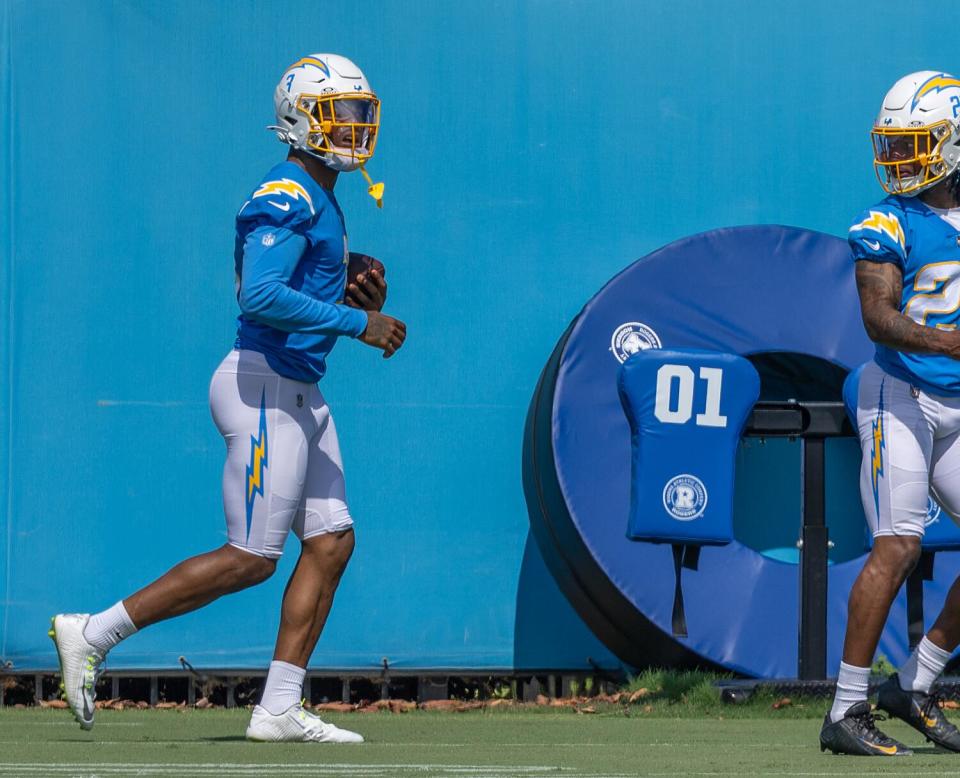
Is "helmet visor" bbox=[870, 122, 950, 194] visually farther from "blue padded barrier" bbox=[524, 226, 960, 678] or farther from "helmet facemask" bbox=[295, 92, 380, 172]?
"blue padded barrier" bbox=[524, 226, 960, 678]

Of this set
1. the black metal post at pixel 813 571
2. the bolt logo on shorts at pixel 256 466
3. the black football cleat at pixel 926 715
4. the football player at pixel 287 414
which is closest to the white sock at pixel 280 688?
the football player at pixel 287 414

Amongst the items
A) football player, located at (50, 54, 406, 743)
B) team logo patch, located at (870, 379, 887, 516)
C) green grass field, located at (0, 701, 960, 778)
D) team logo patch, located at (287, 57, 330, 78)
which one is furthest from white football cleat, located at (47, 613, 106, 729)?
team logo patch, located at (870, 379, 887, 516)

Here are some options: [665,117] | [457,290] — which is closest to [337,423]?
[457,290]

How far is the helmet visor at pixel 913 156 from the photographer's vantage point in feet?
14.8

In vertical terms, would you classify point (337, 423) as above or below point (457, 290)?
below

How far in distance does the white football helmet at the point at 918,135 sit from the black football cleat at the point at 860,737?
1301mm

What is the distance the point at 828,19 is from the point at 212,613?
10.6 feet

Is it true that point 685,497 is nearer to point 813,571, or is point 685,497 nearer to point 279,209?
point 813,571

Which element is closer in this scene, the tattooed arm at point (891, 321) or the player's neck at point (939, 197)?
the tattooed arm at point (891, 321)

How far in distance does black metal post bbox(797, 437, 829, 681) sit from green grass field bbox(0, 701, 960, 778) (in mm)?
175

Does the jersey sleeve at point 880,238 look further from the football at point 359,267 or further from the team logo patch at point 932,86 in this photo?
the football at point 359,267

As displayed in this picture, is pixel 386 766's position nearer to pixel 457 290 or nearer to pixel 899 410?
pixel 899 410

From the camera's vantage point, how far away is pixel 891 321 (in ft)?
14.2

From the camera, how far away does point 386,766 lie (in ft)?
12.8
